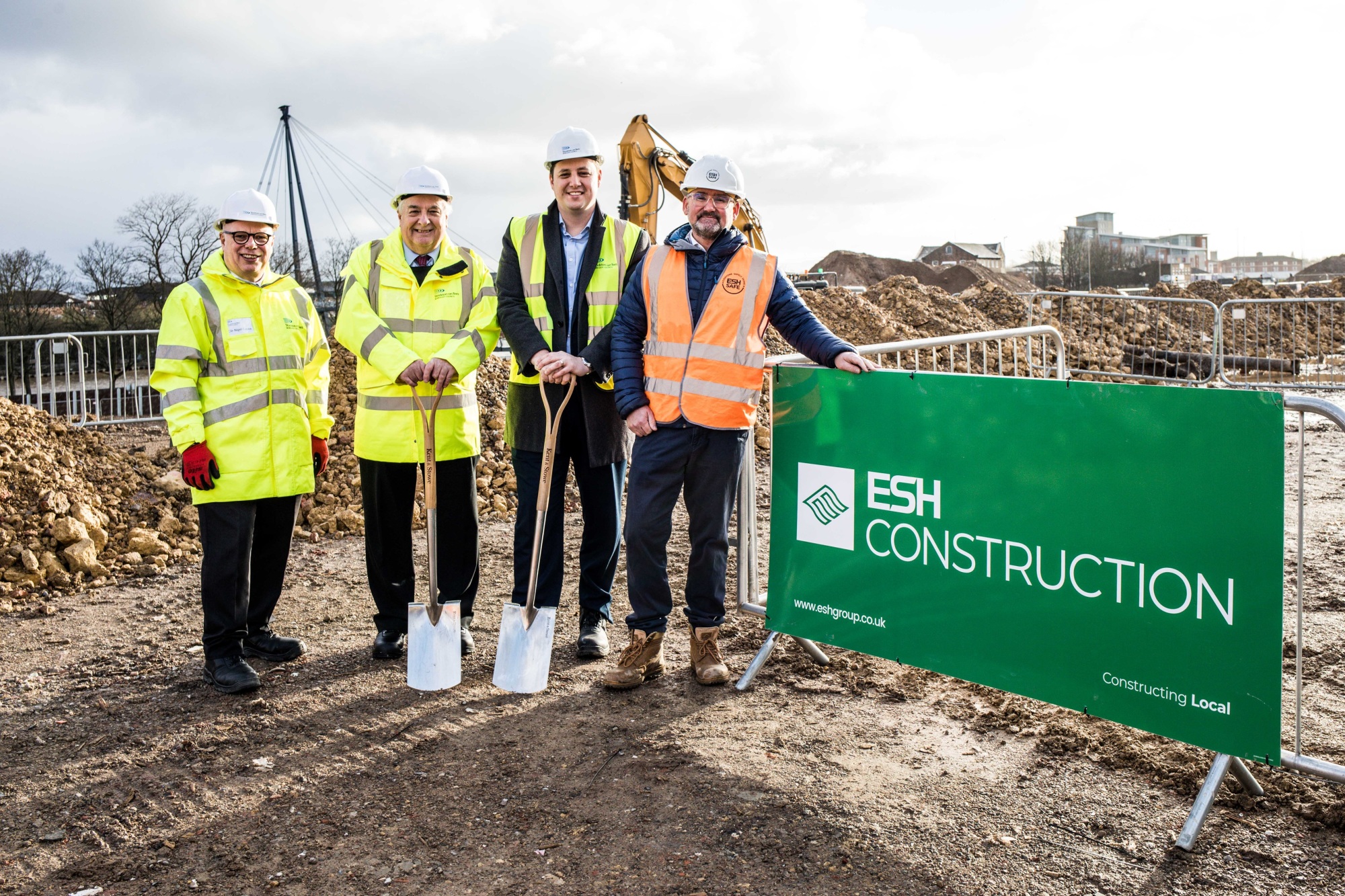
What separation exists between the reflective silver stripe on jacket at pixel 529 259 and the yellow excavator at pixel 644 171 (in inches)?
237

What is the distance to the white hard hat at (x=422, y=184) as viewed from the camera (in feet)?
16.2

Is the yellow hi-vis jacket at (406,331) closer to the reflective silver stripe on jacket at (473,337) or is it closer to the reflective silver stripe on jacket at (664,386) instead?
the reflective silver stripe on jacket at (473,337)

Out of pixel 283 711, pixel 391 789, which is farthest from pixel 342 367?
pixel 391 789

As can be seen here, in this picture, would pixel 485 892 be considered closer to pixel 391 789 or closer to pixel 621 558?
pixel 391 789

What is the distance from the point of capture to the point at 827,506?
4457mm

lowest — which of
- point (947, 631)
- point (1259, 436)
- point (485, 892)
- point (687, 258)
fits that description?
point (485, 892)

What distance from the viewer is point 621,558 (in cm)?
755

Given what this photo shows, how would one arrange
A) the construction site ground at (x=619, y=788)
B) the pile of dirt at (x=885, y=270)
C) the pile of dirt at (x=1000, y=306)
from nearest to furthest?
the construction site ground at (x=619, y=788) → the pile of dirt at (x=1000, y=306) → the pile of dirt at (x=885, y=270)

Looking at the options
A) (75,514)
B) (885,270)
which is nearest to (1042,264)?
(885,270)

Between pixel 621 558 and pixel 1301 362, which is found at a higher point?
pixel 1301 362

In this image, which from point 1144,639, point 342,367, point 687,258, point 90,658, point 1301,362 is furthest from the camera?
point 1301,362

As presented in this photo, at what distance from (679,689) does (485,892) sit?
176 cm

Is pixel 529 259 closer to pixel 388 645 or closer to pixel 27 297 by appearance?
pixel 388 645

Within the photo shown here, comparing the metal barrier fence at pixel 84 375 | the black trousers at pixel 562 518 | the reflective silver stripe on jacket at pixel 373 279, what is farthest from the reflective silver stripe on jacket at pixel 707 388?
the metal barrier fence at pixel 84 375
